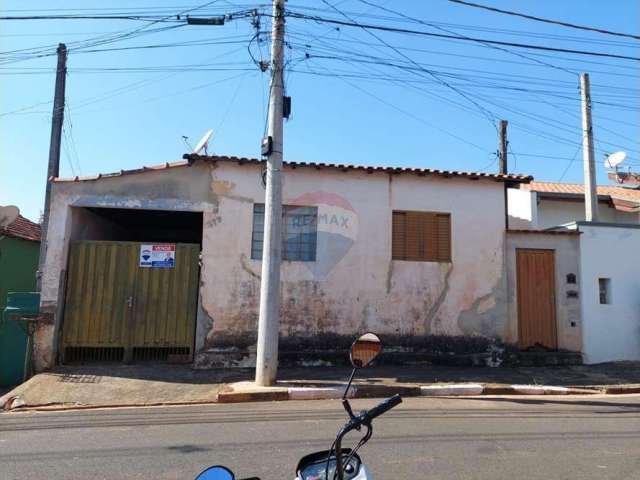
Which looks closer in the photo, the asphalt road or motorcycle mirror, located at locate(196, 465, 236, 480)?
motorcycle mirror, located at locate(196, 465, 236, 480)

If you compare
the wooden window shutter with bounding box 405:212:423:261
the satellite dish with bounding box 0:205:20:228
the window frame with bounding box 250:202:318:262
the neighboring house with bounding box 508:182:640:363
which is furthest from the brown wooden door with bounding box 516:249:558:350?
the satellite dish with bounding box 0:205:20:228

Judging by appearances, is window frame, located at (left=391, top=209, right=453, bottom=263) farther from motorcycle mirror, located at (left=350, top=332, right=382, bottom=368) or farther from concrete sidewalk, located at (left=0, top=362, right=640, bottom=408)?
motorcycle mirror, located at (left=350, top=332, right=382, bottom=368)

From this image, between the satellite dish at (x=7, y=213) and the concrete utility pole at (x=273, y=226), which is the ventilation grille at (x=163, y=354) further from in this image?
the satellite dish at (x=7, y=213)

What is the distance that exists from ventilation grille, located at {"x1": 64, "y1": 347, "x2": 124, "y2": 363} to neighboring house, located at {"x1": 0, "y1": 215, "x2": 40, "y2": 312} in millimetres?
4153

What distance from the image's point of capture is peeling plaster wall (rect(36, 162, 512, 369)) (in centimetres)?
1117

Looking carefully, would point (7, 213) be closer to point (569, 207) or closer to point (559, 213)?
point (559, 213)

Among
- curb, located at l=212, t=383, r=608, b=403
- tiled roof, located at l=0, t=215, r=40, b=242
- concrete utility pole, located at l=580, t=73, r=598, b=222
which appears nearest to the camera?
curb, located at l=212, t=383, r=608, b=403

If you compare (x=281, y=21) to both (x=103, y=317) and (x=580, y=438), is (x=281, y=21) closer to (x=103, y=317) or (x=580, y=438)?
(x=103, y=317)

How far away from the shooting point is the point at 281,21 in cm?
997

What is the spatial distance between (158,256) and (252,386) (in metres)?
3.75

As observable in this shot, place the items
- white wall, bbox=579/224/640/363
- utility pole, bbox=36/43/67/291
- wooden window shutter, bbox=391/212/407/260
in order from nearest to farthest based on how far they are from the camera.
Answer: wooden window shutter, bbox=391/212/407/260
white wall, bbox=579/224/640/363
utility pole, bbox=36/43/67/291

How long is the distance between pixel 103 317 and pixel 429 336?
696cm

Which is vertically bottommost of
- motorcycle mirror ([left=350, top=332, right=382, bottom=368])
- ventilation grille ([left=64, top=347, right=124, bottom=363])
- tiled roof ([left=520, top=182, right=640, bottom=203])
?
ventilation grille ([left=64, top=347, right=124, bottom=363])

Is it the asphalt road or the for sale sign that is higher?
the for sale sign
